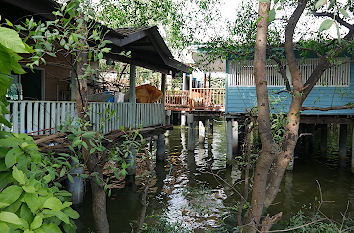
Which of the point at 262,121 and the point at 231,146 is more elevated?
the point at 262,121

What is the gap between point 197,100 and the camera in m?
17.3

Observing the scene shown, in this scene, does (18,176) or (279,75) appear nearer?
(18,176)

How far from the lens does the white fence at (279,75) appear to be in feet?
41.2

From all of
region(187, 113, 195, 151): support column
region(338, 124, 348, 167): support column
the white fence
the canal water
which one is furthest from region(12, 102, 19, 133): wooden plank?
region(338, 124, 348, 167): support column

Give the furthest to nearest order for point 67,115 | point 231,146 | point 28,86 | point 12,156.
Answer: point 231,146, point 28,86, point 67,115, point 12,156

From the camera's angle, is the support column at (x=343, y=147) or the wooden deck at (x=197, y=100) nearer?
the support column at (x=343, y=147)

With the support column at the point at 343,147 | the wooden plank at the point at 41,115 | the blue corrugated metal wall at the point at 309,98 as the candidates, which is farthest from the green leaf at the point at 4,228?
the support column at the point at 343,147

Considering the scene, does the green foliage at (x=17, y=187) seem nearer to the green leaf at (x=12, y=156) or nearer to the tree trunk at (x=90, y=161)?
the green leaf at (x=12, y=156)

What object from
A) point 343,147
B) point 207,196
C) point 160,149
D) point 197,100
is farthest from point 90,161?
point 197,100

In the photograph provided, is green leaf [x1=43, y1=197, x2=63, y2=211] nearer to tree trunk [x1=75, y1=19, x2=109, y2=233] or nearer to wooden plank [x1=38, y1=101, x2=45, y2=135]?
tree trunk [x1=75, y1=19, x2=109, y2=233]

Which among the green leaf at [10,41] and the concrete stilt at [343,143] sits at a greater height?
the green leaf at [10,41]

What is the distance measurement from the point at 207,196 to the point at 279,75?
665cm

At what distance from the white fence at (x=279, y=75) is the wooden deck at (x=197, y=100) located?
87.4 inches

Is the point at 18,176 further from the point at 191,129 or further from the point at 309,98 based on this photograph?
the point at 191,129
